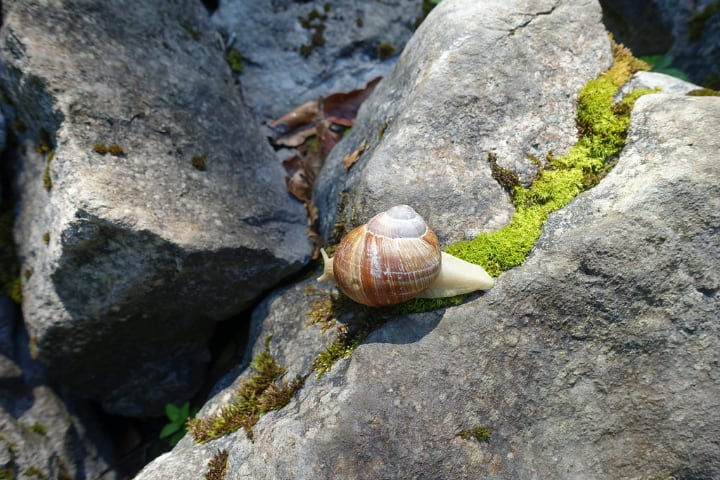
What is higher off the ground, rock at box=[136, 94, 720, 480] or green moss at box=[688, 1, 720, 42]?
green moss at box=[688, 1, 720, 42]

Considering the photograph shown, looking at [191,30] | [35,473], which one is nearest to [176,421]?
[35,473]

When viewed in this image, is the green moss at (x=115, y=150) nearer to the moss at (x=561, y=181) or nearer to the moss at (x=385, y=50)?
the moss at (x=561, y=181)

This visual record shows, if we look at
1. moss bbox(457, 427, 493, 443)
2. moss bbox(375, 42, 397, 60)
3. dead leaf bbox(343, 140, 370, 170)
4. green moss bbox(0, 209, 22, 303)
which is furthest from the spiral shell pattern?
moss bbox(375, 42, 397, 60)

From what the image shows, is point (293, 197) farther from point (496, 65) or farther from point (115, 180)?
point (496, 65)

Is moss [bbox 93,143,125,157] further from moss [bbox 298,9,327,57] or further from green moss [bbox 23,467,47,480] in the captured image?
moss [bbox 298,9,327,57]

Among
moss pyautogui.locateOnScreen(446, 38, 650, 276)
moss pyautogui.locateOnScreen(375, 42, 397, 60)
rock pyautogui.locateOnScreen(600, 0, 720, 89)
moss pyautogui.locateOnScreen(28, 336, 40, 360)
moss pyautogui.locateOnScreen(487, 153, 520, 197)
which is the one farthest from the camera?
moss pyautogui.locateOnScreen(375, 42, 397, 60)

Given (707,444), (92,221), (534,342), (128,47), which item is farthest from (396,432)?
(128,47)

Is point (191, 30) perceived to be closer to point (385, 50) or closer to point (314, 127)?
point (314, 127)
